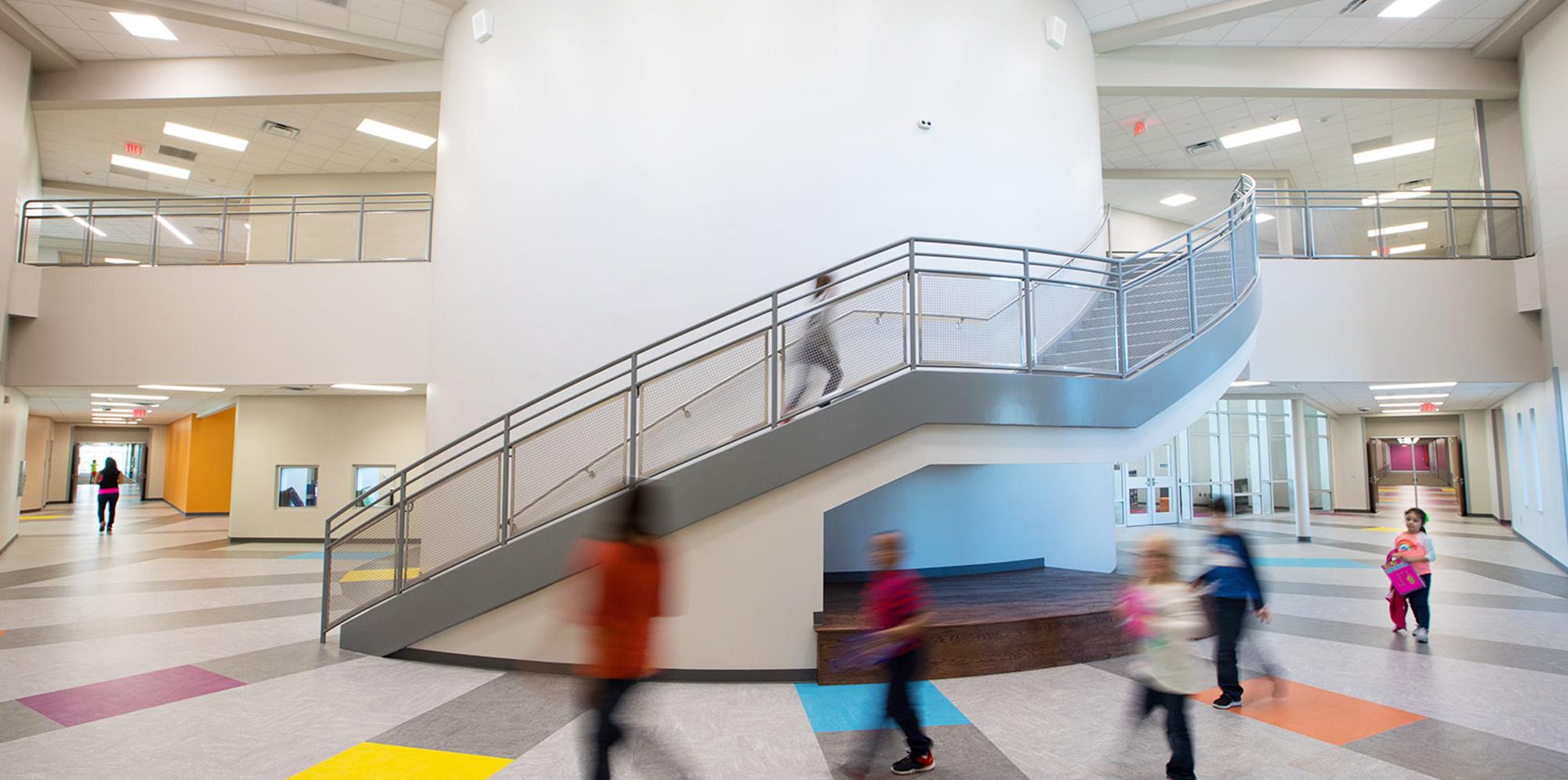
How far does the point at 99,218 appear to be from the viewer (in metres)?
12.3

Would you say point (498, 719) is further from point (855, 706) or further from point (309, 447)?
point (309, 447)

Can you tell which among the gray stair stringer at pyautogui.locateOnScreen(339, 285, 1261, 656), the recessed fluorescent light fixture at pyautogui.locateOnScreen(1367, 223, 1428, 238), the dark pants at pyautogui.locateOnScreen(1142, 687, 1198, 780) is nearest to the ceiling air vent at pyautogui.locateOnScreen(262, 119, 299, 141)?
the gray stair stringer at pyautogui.locateOnScreen(339, 285, 1261, 656)

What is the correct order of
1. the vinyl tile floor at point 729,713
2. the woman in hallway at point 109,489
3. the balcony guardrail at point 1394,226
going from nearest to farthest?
the vinyl tile floor at point 729,713 → the balcony guardrail at point 1394,226 → the woman in hallway at point 109,489

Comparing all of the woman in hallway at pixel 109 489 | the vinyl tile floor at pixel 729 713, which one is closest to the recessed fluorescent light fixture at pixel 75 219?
the vinyl tile floor at pixel 729 713

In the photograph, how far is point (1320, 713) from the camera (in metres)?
5.33

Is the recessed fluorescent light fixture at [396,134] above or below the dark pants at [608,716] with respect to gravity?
above

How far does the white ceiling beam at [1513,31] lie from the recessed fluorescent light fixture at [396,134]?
1823 cm

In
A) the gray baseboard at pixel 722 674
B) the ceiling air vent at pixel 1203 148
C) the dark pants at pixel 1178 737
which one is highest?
the ceiling air vent at pixel 1203 148

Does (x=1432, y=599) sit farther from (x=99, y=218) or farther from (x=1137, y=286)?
(x=99, y=218)

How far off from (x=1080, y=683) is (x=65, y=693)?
7.68m

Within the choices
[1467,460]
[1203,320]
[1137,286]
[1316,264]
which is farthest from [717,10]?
[1467,460]

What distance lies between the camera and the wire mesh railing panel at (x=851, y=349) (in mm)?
6305

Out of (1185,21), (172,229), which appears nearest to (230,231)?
(172,229)

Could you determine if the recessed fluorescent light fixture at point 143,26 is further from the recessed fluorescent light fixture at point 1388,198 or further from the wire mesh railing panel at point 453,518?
the recessed fluorescent light fixture at point 1388,198
